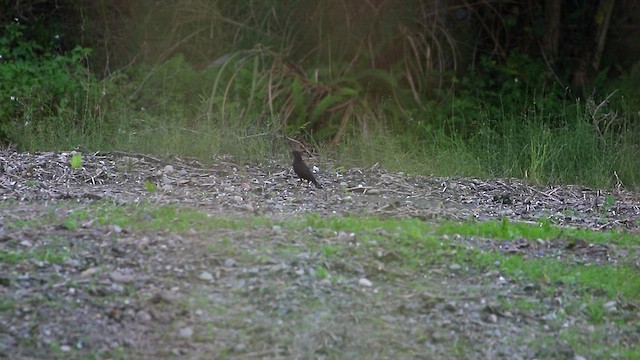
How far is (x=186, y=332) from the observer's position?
464 centimetres

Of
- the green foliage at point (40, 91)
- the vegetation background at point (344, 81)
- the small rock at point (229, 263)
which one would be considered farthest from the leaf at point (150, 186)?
A: the small rock at point (229, 263)

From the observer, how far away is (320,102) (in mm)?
10922

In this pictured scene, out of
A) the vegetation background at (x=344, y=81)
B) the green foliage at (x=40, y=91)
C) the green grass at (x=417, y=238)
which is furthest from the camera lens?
the green foliage at (x=40, y=91)

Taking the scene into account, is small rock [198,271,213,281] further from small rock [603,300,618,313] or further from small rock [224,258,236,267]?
small rock [603,300,618,313]

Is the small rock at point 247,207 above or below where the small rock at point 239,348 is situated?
below

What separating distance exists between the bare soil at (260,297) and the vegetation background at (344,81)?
2.80m

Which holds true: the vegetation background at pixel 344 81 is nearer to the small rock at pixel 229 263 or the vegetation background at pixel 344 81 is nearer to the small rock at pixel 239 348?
the small rock at pixel 229 263

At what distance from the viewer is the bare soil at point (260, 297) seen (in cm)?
462

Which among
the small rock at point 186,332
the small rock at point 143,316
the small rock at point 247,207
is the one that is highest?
the small rock at point 143,316

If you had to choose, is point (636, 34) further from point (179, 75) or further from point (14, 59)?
point (14, 59)

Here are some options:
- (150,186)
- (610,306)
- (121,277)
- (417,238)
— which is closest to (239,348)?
(121,277)

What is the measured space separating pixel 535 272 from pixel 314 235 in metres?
1.29

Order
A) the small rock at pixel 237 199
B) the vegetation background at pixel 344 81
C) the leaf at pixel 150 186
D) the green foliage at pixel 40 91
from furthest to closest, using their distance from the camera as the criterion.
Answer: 1. the green foliage at pixel 40 91
2. the vegetation background at pixel 344 81
3. the leaf at pixel 150 186
4. the small rock at pixel 237 199

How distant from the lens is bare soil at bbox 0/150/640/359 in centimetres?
462
